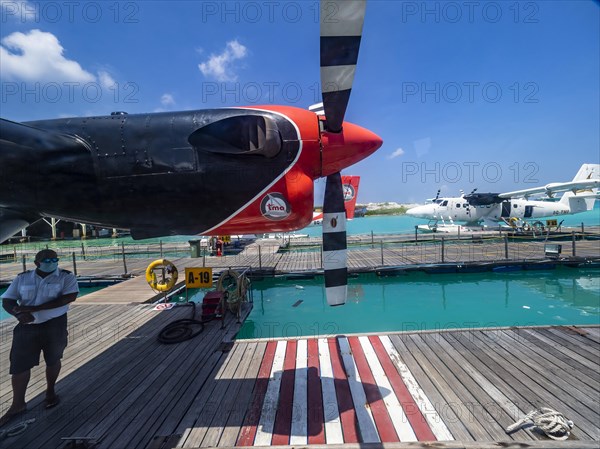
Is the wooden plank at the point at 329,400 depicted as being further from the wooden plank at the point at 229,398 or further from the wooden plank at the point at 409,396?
the wooden plank at the point at 229,398

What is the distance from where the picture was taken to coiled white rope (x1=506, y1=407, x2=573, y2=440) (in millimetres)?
3186

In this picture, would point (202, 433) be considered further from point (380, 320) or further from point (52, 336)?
point (380, 320)

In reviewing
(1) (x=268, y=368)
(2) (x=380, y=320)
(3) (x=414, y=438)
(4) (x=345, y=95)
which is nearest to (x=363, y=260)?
(2) (x=380, y=320)

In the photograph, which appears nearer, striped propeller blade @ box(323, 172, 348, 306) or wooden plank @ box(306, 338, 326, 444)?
wooden plank @ box(306, 338, 326, 444)

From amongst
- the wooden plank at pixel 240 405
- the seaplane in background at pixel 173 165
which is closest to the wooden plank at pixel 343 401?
the wooden plank at pixel 240 405

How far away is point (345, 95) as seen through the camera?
9.34 ft

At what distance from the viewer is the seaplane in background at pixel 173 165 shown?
9.31ft

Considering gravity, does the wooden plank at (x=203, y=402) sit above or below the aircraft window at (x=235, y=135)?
below

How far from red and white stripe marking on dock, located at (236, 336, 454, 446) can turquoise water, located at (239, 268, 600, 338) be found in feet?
12.6

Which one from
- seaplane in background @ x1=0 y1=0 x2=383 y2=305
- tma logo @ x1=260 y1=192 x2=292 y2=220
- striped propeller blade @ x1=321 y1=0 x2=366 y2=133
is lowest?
tma logo @ x1=260 y1=192 x2=292 y2=220

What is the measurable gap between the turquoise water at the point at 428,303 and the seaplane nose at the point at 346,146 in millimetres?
7043

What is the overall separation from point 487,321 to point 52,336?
12229 millimetres

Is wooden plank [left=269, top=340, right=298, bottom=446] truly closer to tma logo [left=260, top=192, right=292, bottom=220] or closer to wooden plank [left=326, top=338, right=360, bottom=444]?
wooden plank [left=326, top=338, right=360, bottom=444]

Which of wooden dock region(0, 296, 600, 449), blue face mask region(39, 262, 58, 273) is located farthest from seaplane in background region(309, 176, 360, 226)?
blue face mask region(39, 262, 58, 273)
